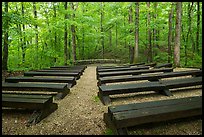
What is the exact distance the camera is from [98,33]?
78.2 feet

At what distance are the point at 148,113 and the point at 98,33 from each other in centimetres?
2091

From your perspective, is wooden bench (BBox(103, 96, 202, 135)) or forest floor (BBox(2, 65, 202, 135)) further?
forest floor (BBox(2, 65, 202, 135))

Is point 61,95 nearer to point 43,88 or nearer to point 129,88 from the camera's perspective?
point 43,88

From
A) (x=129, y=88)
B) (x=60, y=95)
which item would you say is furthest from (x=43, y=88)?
(x=129, y=88)

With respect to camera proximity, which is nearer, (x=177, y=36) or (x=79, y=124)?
(x=79, y=124)

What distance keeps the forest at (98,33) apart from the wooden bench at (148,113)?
389 inches

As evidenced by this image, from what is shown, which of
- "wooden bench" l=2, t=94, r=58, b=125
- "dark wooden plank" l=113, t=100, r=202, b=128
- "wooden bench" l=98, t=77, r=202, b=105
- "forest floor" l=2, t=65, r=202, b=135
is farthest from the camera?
"wooden bench" l=98, t=77, r=202, b=105

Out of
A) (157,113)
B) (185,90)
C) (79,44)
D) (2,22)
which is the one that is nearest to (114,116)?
(157,113)

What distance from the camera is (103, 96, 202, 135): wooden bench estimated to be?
135 inches

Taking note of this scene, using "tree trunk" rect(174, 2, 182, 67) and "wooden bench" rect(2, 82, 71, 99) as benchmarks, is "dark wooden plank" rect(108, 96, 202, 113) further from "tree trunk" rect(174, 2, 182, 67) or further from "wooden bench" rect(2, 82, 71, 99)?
"tree trunk" rect(174, 2, 182, 67)

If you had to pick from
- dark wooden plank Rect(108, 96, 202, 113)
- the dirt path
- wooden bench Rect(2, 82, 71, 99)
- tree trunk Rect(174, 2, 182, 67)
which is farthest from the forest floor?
tree trunk Rect(174, 2, 182, 67)

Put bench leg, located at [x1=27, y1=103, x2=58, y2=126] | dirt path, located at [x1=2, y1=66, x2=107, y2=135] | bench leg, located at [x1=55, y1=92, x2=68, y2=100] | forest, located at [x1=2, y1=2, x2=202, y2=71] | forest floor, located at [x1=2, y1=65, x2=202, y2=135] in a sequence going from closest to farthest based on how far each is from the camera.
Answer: forest floor, located at [x1=2, y1=65, x2=202, y2=135] < dirt path, located at [x1=2, y1=66, x2=107, y2=135] < bench leg, located at [x1=27, y1=103, x2=58, y2=126] < bench leg, located at [x1=55, y1=92, x2=68, y2=100] < forest, located at [x1=2, y1=2, x2=202, y2=71]

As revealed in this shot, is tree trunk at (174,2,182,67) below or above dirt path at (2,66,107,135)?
above

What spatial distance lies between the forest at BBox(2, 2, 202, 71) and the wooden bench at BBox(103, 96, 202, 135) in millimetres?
9871
